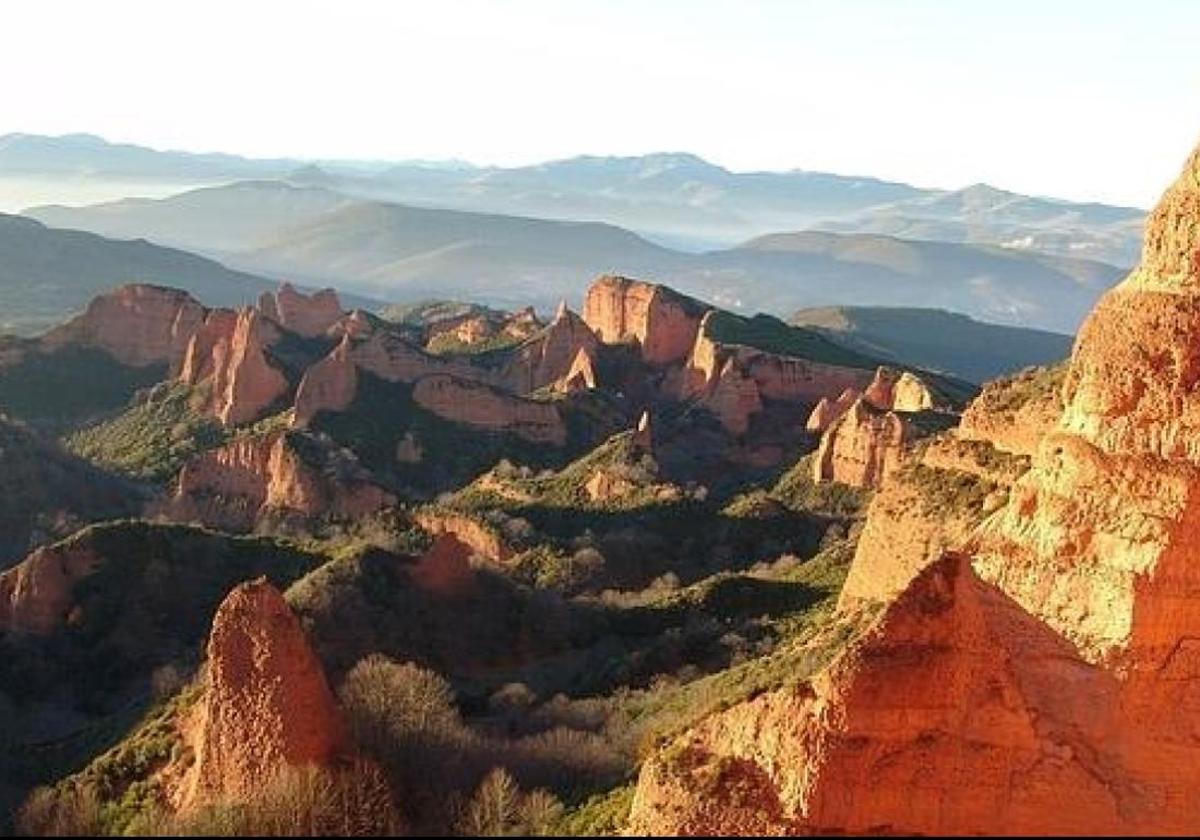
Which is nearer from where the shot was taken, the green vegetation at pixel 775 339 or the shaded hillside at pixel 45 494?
the shaded hillside at pixel 45 494

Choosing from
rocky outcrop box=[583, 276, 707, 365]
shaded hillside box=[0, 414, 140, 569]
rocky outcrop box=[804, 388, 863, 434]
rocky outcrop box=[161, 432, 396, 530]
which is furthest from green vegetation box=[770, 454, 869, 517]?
shaded hillside box=[0, 414, 140, 569]

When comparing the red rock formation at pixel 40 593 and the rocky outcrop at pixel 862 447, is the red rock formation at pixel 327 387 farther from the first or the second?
the red rock formation at pixel 40 593

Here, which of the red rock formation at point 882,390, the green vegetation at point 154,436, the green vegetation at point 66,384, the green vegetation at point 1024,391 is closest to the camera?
the green vegetation at point 1024,391

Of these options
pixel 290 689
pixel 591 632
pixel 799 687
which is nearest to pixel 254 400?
pixel 591 632

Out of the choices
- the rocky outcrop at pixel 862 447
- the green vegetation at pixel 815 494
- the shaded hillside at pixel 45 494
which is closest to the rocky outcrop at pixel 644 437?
the green vegetation at pixel 815 494

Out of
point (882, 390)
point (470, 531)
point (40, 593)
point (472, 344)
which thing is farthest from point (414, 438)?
point (40, 593)

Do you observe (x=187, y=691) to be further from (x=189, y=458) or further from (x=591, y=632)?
(x=189, y=458)
